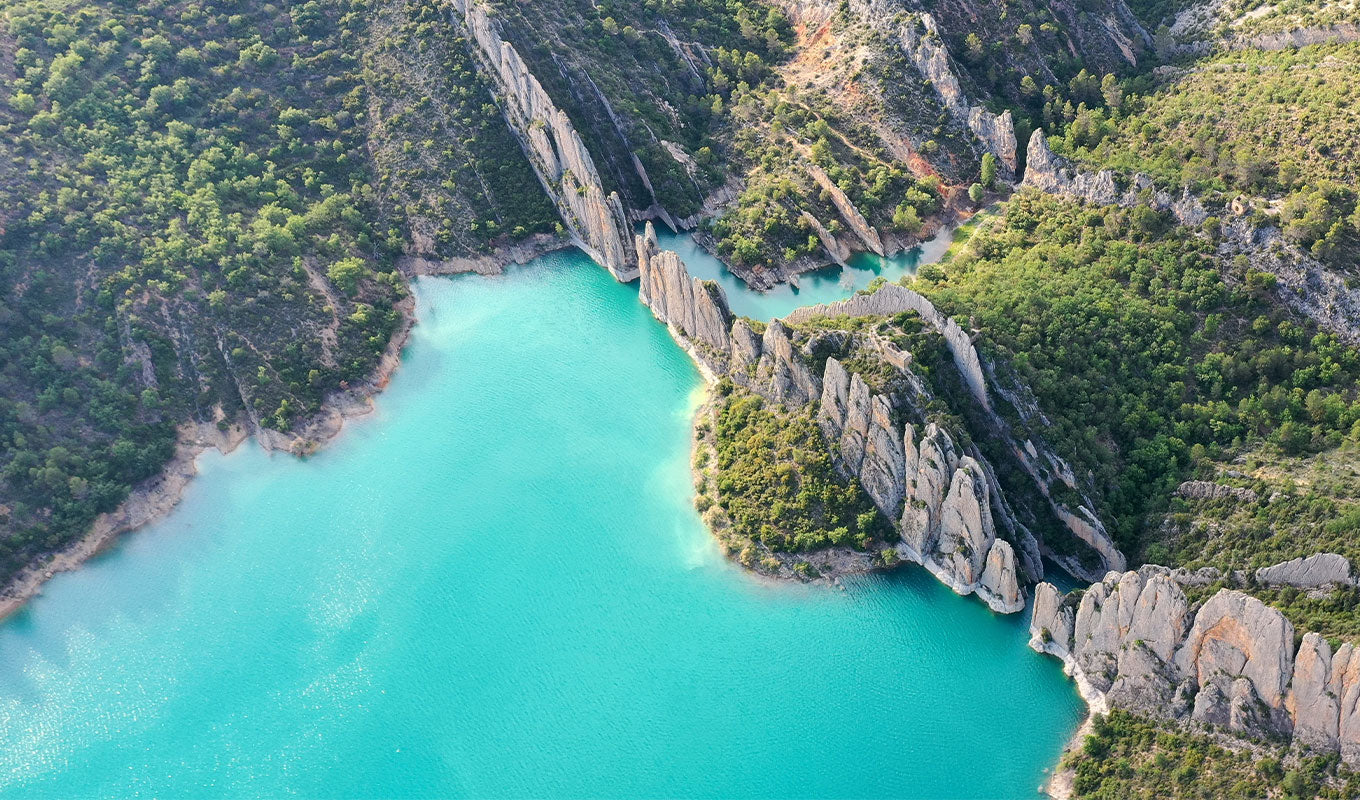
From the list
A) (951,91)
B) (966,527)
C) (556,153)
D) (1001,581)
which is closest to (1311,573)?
(1001,581)

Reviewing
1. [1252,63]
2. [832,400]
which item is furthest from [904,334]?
[1252,63]

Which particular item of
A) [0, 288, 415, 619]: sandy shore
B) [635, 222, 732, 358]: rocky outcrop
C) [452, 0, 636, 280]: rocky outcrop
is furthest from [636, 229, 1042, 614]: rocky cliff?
[0, 288, 415, 619]: sandy shore

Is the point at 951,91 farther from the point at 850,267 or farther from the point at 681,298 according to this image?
the point at 681,298

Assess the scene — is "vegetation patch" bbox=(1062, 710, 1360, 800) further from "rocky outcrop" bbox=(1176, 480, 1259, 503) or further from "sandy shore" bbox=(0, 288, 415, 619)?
"sandy shore" bbox=(0, 288, 415, 619)

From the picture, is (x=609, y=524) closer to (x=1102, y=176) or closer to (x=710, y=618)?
(x=710, y=618)

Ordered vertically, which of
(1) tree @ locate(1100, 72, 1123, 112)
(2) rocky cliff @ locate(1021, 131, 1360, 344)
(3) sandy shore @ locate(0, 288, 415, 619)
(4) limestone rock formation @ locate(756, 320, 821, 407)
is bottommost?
(2) rocky cliff @ locate(1021, 131, 1360, 344)

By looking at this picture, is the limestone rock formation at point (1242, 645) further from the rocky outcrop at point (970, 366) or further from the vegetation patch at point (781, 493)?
the vegetation patch at point (781, 493)

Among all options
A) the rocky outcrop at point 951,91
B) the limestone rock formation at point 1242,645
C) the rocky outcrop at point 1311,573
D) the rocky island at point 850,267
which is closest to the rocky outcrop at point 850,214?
the rocky island at point 850,267

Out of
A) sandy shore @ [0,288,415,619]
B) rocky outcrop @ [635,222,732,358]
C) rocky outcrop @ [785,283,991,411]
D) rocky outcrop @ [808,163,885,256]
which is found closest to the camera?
rocky outcrop @ [785,283,991,411]
